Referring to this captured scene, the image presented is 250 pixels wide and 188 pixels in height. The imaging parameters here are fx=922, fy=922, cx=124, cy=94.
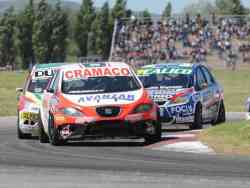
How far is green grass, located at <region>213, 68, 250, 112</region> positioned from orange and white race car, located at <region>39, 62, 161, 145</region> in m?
15.0

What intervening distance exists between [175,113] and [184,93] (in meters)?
0.65

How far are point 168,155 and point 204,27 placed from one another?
45.2 m

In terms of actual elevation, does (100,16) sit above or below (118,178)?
below

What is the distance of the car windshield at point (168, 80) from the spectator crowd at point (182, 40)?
34369 millimetres

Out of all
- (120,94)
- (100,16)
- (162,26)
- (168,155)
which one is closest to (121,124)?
(120,94)

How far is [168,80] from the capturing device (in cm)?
2073

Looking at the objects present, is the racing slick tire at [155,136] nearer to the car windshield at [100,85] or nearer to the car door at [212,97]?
the car windshield at [100,85]

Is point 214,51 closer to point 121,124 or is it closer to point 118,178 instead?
point 121,124

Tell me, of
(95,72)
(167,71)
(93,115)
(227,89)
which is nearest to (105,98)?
(93,115)

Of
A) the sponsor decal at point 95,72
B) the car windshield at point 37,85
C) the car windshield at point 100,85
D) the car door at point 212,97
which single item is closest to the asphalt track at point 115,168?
the car windshield at point 100,85

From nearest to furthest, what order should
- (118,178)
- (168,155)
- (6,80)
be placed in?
1. (118,178)
2. (168,155)
3. (6,80)

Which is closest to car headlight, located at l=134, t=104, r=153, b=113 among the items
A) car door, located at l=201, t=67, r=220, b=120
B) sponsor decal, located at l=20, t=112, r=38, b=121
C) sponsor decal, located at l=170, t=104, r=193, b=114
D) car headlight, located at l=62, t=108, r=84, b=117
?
car headlight, located at l=62, t=108, r=84, b=117

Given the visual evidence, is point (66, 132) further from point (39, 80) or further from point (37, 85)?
point (39, 80)

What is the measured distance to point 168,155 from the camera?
14.1m
